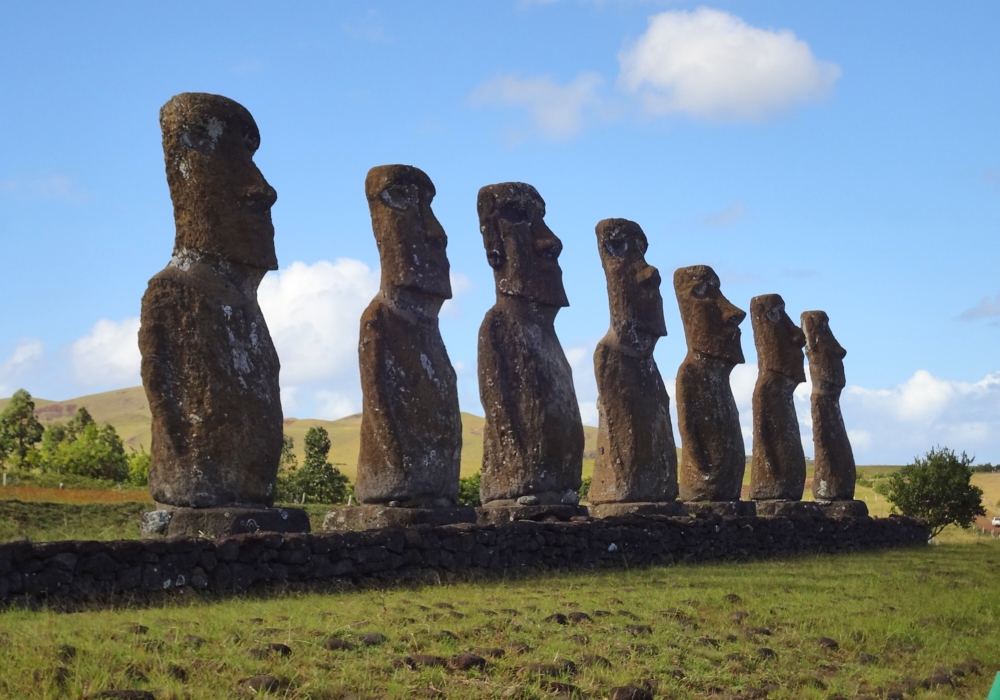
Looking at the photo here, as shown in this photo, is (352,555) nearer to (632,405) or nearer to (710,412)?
(632,405)

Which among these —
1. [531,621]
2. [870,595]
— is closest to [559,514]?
[870,595]

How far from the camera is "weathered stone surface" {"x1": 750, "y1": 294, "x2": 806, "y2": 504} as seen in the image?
65.9 feet

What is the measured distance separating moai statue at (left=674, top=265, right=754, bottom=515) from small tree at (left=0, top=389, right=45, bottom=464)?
118ft

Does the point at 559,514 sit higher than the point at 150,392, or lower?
lower

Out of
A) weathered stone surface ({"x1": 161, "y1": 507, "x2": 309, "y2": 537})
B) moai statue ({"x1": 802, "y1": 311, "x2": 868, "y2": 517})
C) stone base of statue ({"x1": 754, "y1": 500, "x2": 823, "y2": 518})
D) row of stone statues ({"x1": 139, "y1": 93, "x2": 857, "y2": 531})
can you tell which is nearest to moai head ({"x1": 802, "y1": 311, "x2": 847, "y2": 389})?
moai statue ({"x1": 802, "y1": 311, "x2": 868, "y2": 517})

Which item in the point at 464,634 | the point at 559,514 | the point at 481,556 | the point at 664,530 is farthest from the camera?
the point at 664,530

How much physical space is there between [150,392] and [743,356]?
1092cm

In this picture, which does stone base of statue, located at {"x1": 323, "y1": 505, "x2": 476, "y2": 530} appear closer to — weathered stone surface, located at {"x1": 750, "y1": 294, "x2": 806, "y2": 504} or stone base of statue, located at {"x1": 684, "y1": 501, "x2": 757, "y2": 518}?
stone base of statue, located at {"x1": 684, "y1": 501, "x2": 757, "y2": 518}

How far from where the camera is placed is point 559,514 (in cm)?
1367

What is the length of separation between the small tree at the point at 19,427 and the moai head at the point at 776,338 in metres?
34.9

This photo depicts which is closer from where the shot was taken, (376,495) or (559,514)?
(376,495)

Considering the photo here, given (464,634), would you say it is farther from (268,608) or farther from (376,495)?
(376,495)

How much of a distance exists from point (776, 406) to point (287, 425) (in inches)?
3652

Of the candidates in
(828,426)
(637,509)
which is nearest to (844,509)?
(828,426)
